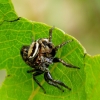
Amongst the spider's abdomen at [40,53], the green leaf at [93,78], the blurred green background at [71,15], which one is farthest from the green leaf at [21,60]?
the blurred green background at [71,15]

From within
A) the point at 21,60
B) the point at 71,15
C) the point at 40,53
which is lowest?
the point at 21,60

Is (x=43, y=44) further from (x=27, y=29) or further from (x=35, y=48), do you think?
(x=27, y=29)

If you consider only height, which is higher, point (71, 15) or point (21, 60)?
point (71, 15)

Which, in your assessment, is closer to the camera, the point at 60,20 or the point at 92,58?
the point at 92,58

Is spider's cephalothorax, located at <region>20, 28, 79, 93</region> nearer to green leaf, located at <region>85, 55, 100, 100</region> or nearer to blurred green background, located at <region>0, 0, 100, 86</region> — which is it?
green leaf, located at <region>85, 55, 100, 100</region>

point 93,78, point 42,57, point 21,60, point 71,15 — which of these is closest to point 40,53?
point 42,57

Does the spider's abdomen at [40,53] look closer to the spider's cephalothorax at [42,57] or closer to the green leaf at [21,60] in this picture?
the spider's cephalothorax at [42,57]

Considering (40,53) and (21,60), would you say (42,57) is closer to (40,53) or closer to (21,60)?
(40,53)

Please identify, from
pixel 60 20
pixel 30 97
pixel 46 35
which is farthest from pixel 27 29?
pixel 60 20
